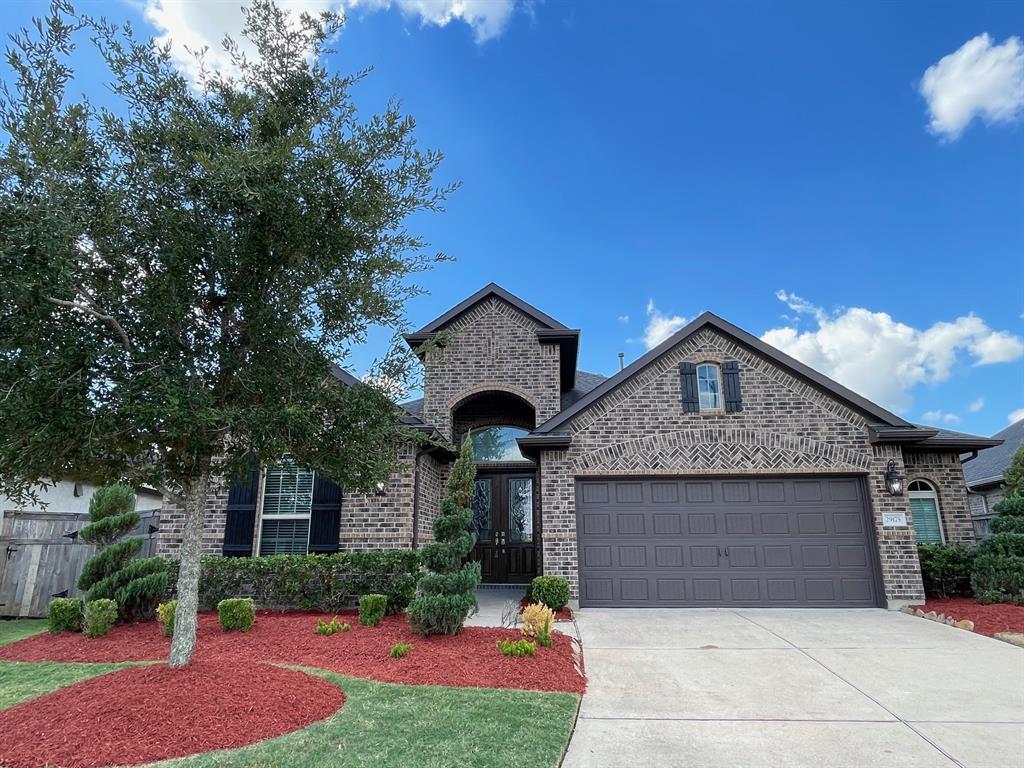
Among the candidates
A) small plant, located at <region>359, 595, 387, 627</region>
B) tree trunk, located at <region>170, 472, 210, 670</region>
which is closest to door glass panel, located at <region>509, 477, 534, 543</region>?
small plant, located at <region>359, 595, 387, 627</region>

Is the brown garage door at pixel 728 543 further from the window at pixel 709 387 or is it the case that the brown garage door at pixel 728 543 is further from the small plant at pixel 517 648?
the small plant at pixel 517 648

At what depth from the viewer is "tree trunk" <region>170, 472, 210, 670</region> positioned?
4605 millimetres

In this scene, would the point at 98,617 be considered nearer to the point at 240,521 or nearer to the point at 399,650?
the point at 240,521

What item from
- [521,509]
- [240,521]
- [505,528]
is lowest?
[505,528]

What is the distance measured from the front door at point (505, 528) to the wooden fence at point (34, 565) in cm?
754

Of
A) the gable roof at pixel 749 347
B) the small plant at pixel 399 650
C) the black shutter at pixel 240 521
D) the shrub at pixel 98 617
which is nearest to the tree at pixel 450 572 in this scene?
the small plant at pixel 399 650

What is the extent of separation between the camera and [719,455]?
33.3 ft

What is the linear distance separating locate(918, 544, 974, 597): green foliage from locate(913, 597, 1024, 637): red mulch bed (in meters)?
0.21

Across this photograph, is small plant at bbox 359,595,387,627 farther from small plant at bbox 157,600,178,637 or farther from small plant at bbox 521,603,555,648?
small plant at bbox 157,600,178,637

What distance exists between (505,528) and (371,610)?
18.7ft

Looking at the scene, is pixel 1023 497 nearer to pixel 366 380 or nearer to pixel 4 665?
pixel 366 380

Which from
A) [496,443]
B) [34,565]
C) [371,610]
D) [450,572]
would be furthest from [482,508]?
[34,565]

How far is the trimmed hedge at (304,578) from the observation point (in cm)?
865

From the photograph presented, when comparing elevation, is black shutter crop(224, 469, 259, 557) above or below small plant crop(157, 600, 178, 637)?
above
